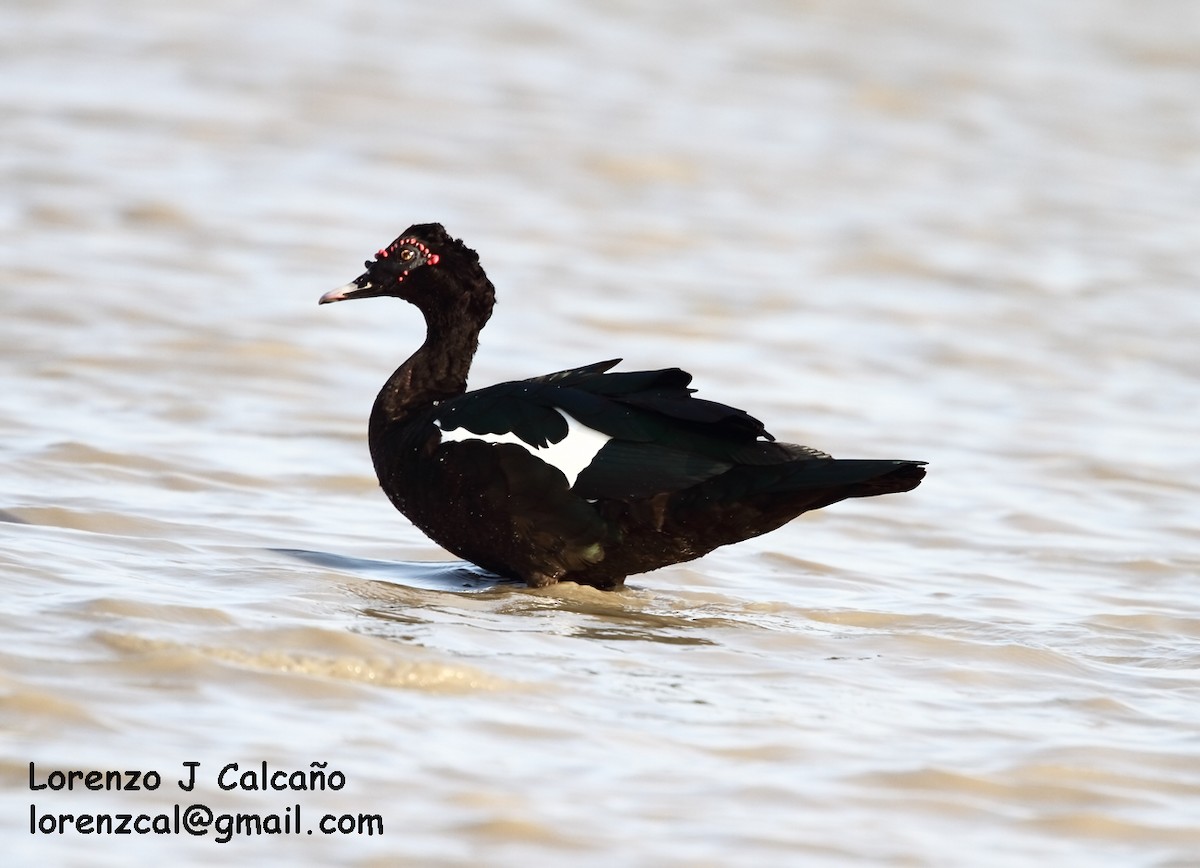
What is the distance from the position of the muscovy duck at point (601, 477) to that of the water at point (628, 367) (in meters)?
0.19

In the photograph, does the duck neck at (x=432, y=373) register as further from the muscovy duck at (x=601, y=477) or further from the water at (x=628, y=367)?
the water at (x=628, y=367)

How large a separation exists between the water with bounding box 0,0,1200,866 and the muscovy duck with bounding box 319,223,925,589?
0.19 m

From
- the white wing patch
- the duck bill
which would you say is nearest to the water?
the white wing patch

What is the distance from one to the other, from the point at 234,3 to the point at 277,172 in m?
5.10

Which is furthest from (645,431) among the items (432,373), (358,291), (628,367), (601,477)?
(628,367)

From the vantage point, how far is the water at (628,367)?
4457 mm

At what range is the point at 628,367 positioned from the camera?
36.0 ft

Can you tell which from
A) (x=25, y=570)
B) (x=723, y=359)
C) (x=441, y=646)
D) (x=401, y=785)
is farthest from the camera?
(x=723, y=359)

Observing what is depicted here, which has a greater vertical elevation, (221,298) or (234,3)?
(234,3)

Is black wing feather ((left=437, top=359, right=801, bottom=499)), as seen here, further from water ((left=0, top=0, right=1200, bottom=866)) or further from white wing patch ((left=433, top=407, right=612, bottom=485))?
water ((left=0, top=0, right=1200, bottom=866))

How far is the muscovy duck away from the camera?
20.6 feet

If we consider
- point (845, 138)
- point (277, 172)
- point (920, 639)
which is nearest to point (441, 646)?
point (920, 639)

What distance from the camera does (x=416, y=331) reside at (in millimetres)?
11445

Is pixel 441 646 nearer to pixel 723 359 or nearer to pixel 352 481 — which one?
pixel 352 481
